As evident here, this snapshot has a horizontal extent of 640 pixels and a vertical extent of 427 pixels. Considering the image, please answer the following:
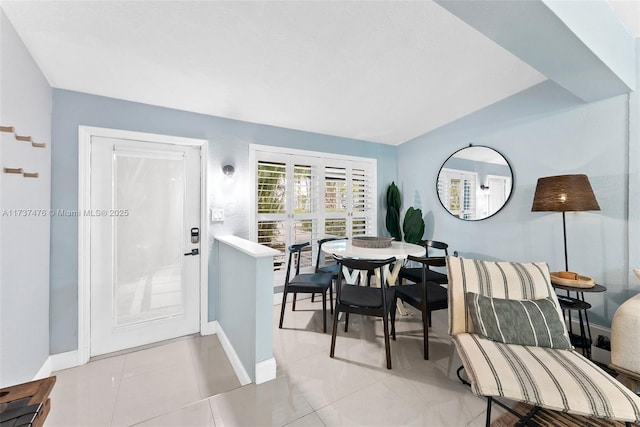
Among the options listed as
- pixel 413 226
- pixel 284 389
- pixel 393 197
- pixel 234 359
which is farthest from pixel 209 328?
pixel 393 197

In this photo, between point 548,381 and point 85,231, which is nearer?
point 548,381

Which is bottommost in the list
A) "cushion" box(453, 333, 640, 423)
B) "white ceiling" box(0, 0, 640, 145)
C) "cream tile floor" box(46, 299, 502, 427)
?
"cream tile floor" box(46, 299, 502, 427)

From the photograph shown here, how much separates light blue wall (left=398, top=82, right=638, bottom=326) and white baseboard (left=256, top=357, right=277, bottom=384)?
268cm

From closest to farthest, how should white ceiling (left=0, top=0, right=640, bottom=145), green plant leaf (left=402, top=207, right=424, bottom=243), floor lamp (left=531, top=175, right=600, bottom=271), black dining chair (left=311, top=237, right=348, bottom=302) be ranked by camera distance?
white ceiling (left=0, top=0, right=640, bottom=145)
floor lamp (left=531, top=175, right=600, bottom=271)
black dining chair (left=311, top=237, right=348, bottom=302)
green plant leaf (left=402, top=207, right=424, bottom=243)

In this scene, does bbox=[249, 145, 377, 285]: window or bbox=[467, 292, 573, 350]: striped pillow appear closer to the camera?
bbox=[467, 292, 573, 350]: striped pillow

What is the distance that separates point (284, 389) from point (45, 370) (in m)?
1.84

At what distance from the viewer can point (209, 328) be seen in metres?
2.61

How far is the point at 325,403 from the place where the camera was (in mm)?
1610

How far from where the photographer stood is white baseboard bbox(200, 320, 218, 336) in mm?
2588

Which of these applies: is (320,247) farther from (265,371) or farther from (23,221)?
(23,221)

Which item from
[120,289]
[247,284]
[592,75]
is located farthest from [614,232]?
[120,289]

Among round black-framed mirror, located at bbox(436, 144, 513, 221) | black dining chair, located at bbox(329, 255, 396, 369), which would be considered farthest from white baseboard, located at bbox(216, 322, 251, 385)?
round black-framed mirror, located at bbox(436, 144, 513, 221)

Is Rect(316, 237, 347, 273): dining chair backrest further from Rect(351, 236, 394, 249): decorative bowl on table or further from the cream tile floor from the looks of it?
the cream tile floor

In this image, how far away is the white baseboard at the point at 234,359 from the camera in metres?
1.88
